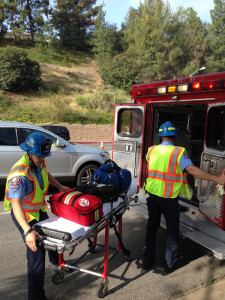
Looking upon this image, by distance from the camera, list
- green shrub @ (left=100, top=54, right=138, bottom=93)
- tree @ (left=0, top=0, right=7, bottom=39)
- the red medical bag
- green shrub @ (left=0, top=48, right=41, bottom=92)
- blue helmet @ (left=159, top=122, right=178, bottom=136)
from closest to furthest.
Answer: the red medical bag → blue helmet @ (left=159, top=122, right=178, bottom=136) → green shrub @ (left=0, top=48, right=41, bottom=92) → green shrub @ (left=100, top=54, right=138, bottom=93) → tree @ (left=0, top=0, right=7, bottom=39)

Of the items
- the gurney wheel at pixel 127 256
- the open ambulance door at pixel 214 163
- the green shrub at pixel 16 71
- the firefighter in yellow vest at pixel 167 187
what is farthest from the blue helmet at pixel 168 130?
the green shrub at pixel 16 71

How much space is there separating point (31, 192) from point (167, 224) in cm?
180

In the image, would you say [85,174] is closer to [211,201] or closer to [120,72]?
[211,201]

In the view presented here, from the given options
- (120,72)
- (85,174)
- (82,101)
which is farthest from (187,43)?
(85,174)

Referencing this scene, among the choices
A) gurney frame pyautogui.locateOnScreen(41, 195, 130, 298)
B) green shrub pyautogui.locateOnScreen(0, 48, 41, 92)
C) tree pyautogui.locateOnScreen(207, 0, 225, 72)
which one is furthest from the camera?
tree pyautogui.locateOnScreen(207, 0, 225, 72)

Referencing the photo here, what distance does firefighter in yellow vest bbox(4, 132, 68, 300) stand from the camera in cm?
240

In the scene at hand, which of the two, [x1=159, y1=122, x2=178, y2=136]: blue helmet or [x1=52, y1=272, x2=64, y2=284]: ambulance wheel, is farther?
[x1=159, y1=122, x2=178, y2=136]: blue helmet

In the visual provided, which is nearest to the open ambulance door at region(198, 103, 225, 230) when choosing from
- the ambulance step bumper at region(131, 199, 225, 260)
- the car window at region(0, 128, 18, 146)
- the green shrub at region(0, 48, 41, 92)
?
the ambulance step bumper at region(131, 199, 225, 260)

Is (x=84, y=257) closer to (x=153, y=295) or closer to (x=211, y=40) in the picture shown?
(x=153, y=295)

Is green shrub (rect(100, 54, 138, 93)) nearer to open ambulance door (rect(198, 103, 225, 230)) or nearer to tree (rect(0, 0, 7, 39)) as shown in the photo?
tree (rect(0, 0, 7, 39))

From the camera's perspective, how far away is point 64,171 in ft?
22.1

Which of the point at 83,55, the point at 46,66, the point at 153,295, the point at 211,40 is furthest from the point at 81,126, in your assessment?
the point at 211,40

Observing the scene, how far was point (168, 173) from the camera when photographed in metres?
3.33

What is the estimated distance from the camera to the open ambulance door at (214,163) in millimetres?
3551
